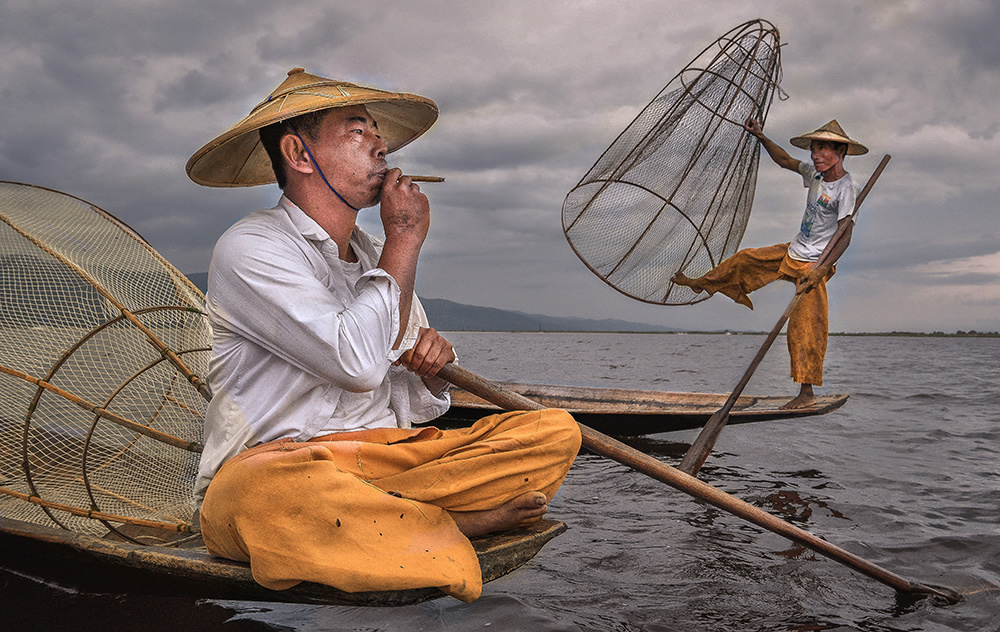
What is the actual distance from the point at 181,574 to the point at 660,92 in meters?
3.85

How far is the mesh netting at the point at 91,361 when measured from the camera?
10.6 ft

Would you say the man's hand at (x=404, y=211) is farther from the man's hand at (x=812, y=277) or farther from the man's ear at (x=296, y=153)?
the man's hand at (x=812, y=277)

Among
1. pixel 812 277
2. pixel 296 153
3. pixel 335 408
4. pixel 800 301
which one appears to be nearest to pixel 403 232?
pixel 296 153

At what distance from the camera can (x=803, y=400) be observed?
6508 mm

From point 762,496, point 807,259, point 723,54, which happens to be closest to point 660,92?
point 723,54

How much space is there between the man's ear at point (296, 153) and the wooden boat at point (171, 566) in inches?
50.9

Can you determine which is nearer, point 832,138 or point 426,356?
point 426,356

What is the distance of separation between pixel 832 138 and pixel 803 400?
2.42 m

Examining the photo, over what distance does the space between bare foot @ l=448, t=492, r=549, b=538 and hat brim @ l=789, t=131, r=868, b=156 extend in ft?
15.2

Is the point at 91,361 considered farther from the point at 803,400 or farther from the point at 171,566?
the point at 803,400

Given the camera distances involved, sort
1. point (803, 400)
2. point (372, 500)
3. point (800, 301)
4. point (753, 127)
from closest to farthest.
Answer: point (372, 500) < point (753, 127) < point (800, 301) < point (803, 400)

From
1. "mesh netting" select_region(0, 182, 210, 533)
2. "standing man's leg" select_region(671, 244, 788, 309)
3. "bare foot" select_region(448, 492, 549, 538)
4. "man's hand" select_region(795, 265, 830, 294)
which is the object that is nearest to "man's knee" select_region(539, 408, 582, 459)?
"bare foot" select_region(448, 492, 549, 538)

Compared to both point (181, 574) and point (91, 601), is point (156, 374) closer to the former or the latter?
point (91, 601)

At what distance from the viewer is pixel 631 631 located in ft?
9.83
